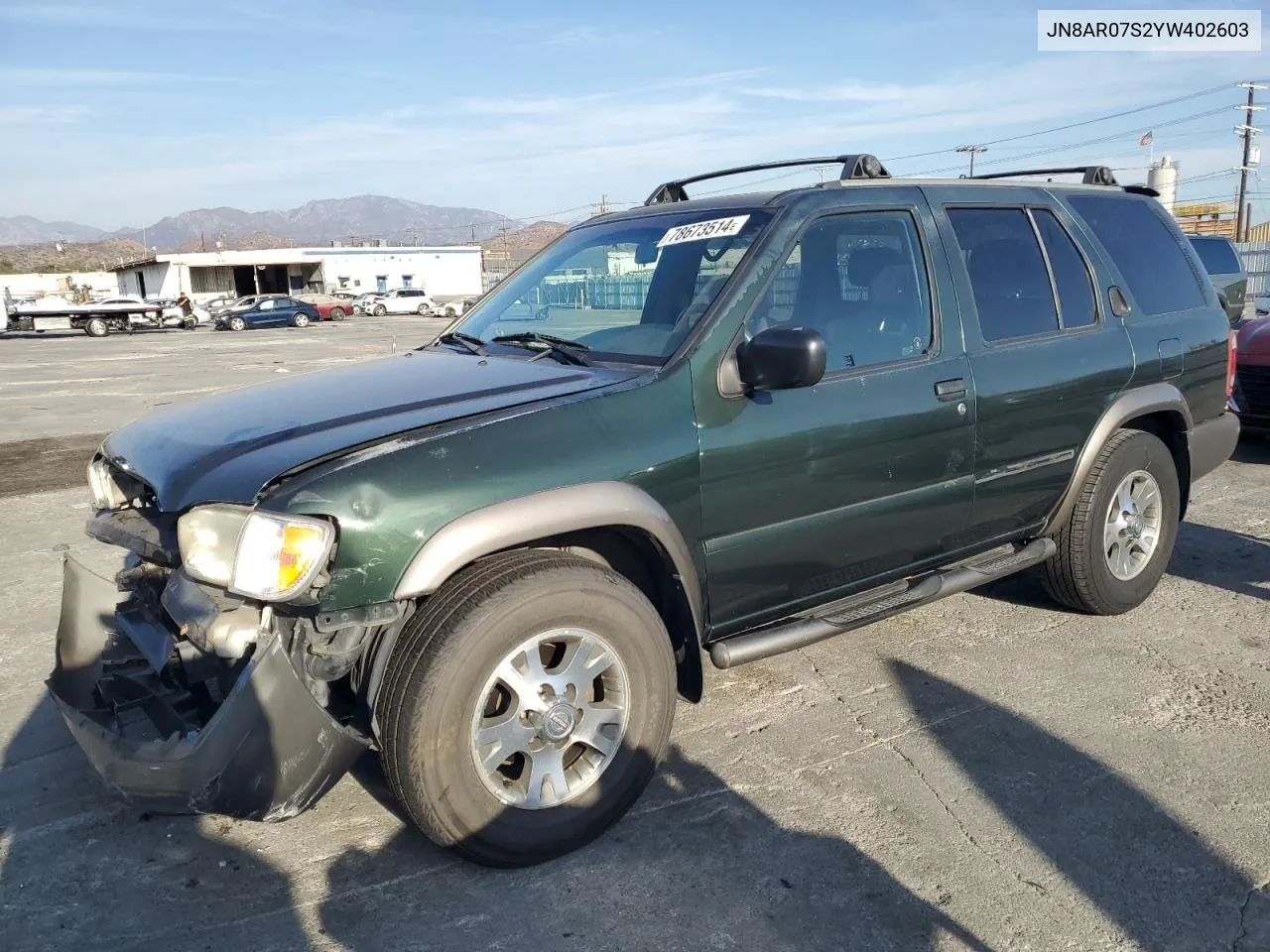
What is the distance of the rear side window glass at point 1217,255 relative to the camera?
476 inches

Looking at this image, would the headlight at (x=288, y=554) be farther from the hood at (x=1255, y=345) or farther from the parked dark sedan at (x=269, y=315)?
the parked dark sedan at (x=269, y=315)

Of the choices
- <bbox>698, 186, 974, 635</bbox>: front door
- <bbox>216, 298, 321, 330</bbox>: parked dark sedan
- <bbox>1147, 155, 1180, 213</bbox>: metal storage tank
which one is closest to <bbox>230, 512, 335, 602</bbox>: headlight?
<bbox>698, 186, 974, 635</bbox>: front door

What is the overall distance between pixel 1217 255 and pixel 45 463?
13.6m

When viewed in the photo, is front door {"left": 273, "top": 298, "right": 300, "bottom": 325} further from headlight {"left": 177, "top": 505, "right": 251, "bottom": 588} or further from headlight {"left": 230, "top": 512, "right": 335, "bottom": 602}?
headlight {"left": 230, "top": 512, "right": 335, "bottom": 602}

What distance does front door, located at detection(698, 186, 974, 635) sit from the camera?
3.16 metres

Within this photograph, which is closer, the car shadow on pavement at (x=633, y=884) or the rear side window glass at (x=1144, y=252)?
the car shadow on pavement at (x=633, y=884)

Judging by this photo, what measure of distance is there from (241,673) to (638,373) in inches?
57.1

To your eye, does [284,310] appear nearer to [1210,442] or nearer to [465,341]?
[465,341]

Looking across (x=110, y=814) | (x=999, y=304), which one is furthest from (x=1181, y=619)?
(x=110, y=814)

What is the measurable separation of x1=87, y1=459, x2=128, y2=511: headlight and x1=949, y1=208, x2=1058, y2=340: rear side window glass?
127 inches

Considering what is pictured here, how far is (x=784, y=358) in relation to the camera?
9.71 feet

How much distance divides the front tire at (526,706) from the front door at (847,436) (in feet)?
1.39

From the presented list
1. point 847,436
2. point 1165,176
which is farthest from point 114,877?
point 1165,176

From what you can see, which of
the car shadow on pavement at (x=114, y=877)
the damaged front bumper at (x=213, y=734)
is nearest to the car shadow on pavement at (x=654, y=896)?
the car shadow on pavement at (x=114, y=877)
